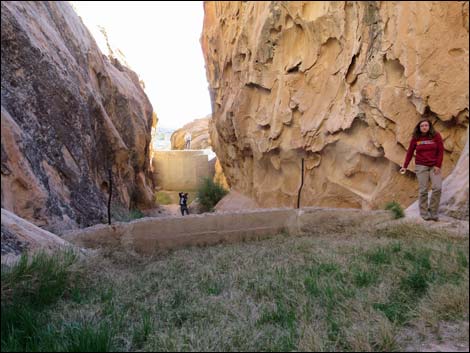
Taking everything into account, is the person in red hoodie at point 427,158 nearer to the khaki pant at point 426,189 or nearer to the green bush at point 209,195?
the khaki pant at point 426,189

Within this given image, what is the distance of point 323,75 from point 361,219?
4.55 m

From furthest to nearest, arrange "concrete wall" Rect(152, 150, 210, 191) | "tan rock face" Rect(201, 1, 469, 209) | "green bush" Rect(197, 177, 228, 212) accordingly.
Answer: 1. "concrete wall" Rect(152, 150, 210, 191)
2. "green bush" Rect(197, 177, 228, 212)
3. "tan rock face" Rect(201, 1, 469, 209)

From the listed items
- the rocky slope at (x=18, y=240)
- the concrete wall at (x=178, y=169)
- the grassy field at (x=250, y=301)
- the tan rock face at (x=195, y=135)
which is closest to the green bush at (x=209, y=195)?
the concrete wall at (x=178, y=169)

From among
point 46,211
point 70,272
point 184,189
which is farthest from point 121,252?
point 184,189

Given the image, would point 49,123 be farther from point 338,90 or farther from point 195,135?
point 195,135

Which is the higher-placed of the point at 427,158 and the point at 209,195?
the point at 427,158

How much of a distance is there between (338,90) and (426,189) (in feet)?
15.9

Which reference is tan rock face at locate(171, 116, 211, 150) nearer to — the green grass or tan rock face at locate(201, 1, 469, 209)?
tan rock face at locate(201, 1, 469, 209)

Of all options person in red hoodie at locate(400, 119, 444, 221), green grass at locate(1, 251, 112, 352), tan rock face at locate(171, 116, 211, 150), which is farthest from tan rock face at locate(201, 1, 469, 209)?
tan rock face at locate(171, 116, 211, 150)

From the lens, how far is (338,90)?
954 cm

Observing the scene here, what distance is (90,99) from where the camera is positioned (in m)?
9.81

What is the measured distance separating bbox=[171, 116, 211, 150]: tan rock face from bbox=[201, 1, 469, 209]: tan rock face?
63.1 feet

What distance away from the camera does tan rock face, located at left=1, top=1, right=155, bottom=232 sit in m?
5.15

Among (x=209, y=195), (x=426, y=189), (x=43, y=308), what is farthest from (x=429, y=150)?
(x=209, y=195)
